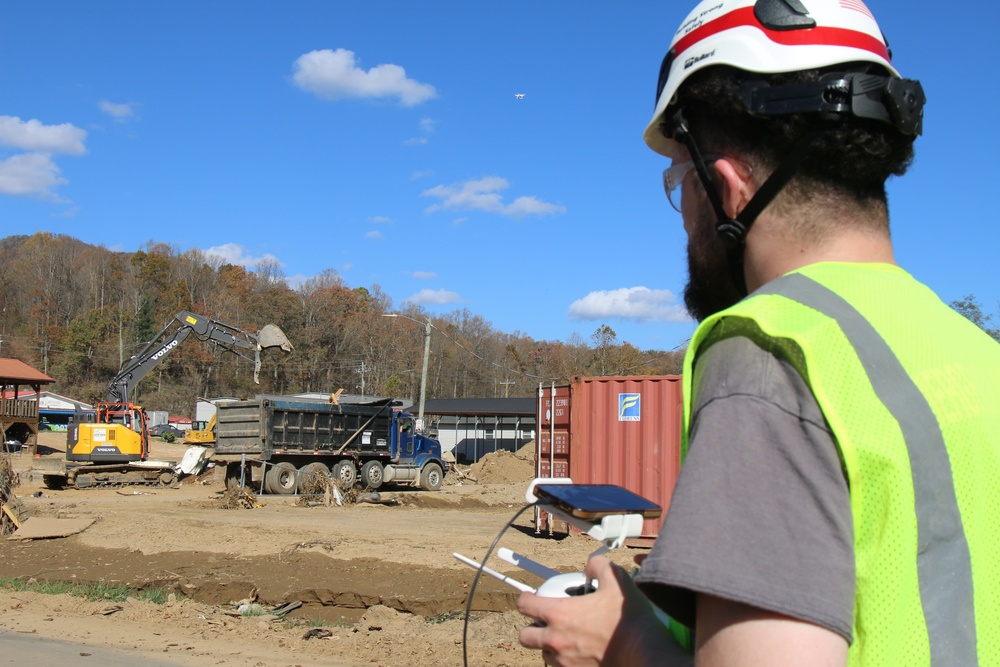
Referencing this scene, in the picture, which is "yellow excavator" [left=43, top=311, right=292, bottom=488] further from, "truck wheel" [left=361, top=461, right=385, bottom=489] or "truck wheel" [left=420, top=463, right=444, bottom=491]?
"truck wheel" [left=420, top=463, right=444, bottom=491]

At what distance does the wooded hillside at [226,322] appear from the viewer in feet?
282

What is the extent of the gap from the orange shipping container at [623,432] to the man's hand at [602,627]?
41.6 feet

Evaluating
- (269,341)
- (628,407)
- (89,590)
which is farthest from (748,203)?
(269,341)

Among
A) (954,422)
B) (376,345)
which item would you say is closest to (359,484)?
(954,422)

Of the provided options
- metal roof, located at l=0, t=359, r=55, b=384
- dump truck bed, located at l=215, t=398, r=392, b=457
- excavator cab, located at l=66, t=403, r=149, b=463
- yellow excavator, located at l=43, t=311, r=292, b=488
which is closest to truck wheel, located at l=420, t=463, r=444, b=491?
dump truck bed, located at l=215, t=398, r=392, b=457

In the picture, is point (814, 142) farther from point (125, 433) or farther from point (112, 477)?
point (112, 477)

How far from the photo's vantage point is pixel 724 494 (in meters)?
0.97

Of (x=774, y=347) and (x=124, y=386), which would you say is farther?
(x=124, y=386)

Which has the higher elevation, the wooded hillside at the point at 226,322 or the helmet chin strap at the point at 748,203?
the wooded hillside at the point at 226,322

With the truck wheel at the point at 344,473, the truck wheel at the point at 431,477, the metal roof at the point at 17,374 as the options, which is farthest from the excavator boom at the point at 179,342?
Result: the metal roof at the point at 17,374

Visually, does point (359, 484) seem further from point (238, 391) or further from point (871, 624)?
point (238, 391)

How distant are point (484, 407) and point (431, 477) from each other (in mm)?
30618

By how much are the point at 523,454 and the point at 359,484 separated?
13288 millimetres

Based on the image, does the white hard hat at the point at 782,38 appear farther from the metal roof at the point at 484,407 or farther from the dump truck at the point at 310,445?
the metal roof at the point at 484,407
